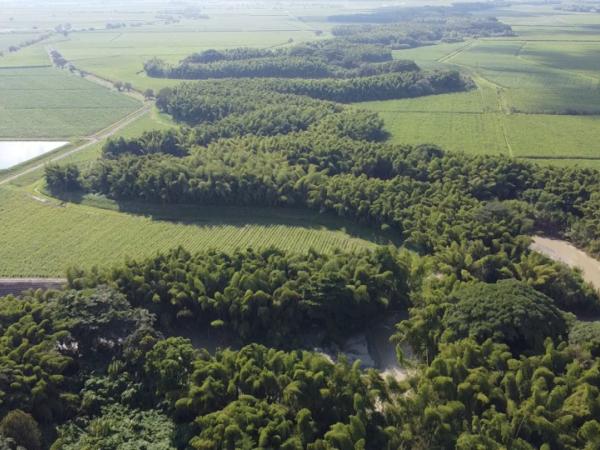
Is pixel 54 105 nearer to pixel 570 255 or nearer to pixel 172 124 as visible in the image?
pixel 172 124

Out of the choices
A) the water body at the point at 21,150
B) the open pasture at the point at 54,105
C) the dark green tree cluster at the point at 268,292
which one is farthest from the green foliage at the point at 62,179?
the dark green tree cluster at the point at 268,292

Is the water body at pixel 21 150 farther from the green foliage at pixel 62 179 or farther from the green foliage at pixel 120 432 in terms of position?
the green foliage at pixel 120 432

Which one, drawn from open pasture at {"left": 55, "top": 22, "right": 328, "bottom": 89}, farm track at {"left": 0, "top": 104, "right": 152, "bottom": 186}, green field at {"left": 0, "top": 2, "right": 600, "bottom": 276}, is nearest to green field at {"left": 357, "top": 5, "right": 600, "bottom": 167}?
green field at {"left": 0, "top": 2, "right": 600, "bottom": 276}

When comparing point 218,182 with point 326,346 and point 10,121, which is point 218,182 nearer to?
point 326,346

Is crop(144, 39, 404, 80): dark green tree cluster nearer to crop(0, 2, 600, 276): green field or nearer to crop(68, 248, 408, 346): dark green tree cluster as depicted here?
crop(0, 2, 600, 276): green field

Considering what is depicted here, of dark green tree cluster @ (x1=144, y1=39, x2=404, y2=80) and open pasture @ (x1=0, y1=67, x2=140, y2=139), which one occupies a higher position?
dark green tree cluster @ (x1=144, y1=39, x2=404, y2=80)

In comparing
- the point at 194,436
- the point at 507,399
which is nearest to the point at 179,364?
the point at 194,436
